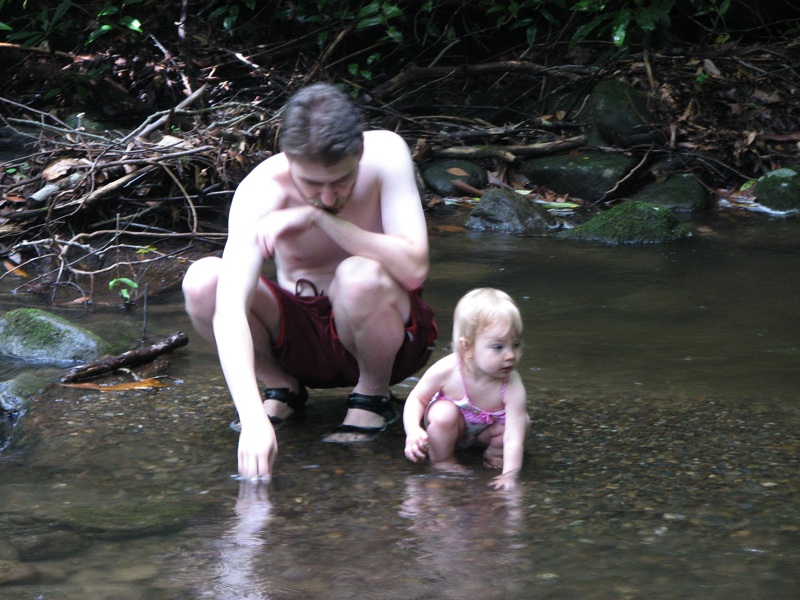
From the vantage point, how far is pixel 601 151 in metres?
8.98

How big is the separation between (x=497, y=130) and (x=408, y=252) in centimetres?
650

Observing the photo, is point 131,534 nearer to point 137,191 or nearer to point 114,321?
point 114,321

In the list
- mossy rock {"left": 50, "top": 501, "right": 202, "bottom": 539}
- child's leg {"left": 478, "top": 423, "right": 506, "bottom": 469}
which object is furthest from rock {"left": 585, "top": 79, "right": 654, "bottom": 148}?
mossy rock {"left": 50, "top": 501, "right": 202, "bottom": 539}

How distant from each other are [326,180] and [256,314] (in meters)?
0.58

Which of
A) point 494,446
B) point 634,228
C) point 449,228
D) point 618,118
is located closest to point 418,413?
point 494,446

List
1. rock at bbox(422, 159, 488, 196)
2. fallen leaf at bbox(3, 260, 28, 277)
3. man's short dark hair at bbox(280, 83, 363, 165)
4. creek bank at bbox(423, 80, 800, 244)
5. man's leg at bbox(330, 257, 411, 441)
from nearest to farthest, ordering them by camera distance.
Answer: man's short dark hair at bbox(280, 83, 363, 165)
man's leg at bbox(330, 257, 411, 441)
fallen leaf at bbox(3, 260, 28, 277)
creek bank at bbox(423, 80, 800, 244)
rock at bbox(422, 159, 488, 196)

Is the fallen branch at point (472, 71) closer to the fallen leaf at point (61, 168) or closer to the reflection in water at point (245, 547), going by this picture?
the fallen leaf at point (61, 168)

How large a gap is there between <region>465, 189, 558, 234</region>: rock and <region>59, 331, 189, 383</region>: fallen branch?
3.50 meters

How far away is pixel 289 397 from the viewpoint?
11.2 ft

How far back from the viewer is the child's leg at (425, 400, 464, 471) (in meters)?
2.90

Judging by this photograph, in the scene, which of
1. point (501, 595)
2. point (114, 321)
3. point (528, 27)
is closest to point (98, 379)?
point (114, 321)

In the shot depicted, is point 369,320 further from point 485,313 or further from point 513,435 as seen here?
point 513,435

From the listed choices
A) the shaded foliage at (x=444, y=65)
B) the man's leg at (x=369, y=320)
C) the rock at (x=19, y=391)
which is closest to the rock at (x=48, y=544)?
the man's leg at (x=369, y=320)

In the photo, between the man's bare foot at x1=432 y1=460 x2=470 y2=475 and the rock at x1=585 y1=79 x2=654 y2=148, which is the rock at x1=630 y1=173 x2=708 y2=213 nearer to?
the rock at x1=585 y1=79 x2=654 y2=148
